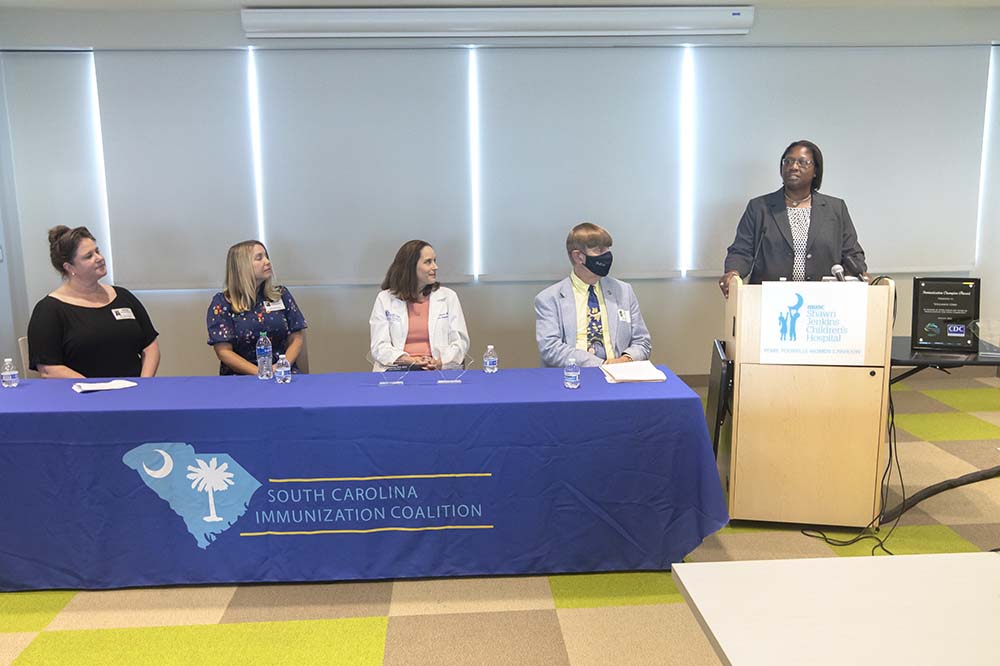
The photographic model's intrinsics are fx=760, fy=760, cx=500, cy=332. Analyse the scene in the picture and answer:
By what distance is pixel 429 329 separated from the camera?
3656 millimetres

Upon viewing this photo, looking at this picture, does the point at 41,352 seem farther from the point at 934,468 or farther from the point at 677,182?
the point at 934,468

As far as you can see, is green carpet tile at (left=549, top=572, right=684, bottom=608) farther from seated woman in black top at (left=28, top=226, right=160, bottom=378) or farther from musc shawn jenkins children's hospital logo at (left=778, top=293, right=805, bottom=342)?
seated woman in black top at (left=28, top=226, right=160, bottom=378)

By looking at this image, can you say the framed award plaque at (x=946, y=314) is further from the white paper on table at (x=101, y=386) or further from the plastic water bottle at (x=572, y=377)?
the white paper on table at (x=101, y=386)

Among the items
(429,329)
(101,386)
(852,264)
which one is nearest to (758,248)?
(852,264)

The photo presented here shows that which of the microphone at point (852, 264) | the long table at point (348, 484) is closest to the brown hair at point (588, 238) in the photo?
the long table at point (348, 484)

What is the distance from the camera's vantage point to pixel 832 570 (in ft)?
4.70

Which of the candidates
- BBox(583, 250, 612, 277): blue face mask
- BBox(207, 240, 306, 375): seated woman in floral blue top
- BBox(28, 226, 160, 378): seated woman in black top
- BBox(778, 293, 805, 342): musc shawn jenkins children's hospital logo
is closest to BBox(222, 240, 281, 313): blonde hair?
BBox(207, 240, 306, 375): seated woman in floral blue top

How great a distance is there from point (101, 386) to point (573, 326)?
6.53 ft

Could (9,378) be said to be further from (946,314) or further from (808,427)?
(946,314)

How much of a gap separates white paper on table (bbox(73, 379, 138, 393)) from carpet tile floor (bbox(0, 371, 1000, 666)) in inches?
29.4

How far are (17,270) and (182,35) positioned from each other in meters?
1.86

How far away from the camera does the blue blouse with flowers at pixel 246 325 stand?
3715 millimetres

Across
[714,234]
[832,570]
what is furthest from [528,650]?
[714,234]

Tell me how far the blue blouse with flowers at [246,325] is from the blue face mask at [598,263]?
1548 mm
